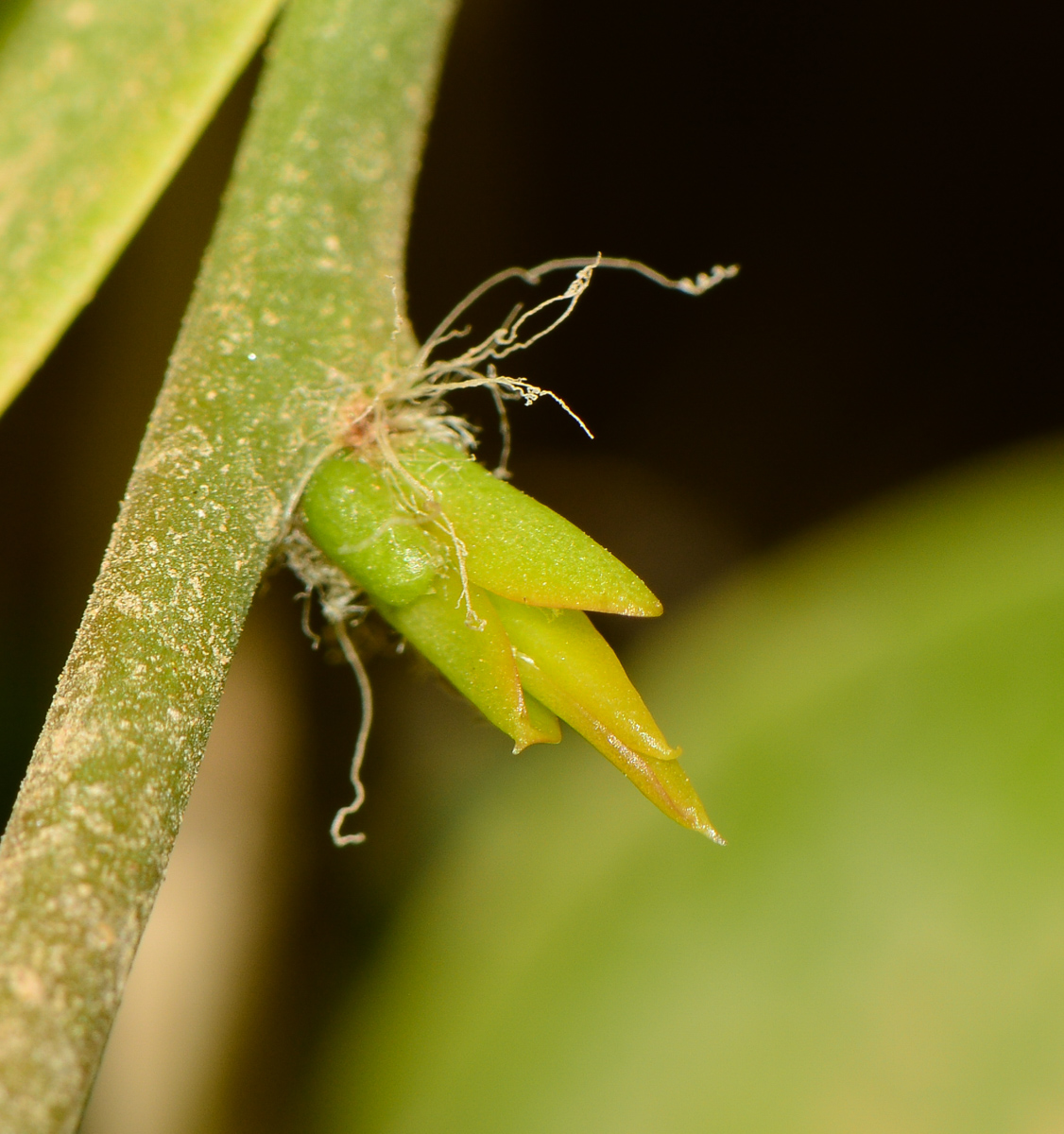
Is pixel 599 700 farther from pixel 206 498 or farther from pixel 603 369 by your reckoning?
pixel 603 369

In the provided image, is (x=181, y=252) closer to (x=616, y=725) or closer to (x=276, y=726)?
(x=276, y=726)

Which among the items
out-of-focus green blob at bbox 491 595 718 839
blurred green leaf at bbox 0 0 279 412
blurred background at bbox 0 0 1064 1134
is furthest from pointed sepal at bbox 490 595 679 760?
blurred background at bbox 0 0 1064 1134

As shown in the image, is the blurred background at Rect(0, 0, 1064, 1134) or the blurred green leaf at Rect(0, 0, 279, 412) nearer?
the blurred green leaf at Rect(0, 0, 279, 412)

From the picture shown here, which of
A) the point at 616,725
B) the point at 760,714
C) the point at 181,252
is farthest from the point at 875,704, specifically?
the point at 181,252

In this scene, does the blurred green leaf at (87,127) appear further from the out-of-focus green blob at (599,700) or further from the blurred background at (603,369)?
the blurred background at (603,369)

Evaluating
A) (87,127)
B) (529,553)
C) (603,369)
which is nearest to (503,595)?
(529,553)

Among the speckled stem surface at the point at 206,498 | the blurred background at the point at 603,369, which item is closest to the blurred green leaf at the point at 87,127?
the speckled stem surface at the point at 206,498

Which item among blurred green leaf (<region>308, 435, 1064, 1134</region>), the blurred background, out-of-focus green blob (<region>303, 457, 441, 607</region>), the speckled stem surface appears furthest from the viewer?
the blurred background

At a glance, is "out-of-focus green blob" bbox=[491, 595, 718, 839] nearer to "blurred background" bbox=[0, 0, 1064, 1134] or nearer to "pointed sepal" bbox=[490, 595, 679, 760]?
"pointed sepal" bbox=[490, 595, 679, 760]
